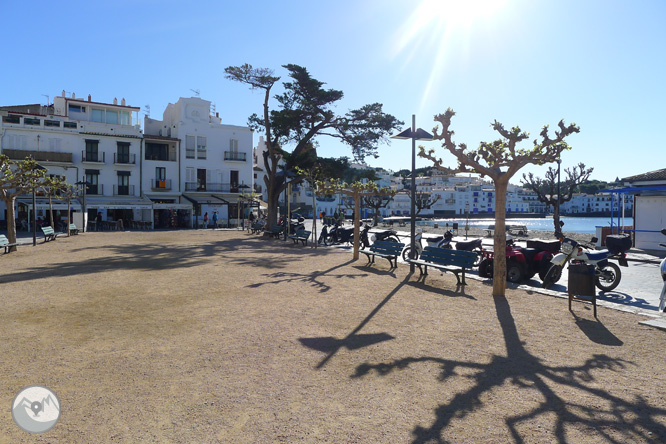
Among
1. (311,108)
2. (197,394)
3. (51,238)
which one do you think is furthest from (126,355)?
(311,108)

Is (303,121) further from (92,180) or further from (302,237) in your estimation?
(92,180)

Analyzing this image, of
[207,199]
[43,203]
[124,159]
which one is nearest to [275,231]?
[43,203]

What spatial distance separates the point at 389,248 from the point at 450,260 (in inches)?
98.7

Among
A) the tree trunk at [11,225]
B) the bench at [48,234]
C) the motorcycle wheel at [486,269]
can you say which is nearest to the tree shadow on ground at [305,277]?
the motorcycle wheel at [486,269]

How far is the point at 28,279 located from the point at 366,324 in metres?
8.01

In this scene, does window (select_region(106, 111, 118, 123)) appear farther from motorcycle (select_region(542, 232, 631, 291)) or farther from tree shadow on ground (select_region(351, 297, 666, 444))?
tree shadow on ground (select_region(351, 297, 666, 444))

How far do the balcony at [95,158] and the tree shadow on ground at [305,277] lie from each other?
32.1m

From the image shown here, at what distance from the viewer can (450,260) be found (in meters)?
9.44

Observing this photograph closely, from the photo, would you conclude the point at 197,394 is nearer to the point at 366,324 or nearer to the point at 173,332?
the point at 173,332

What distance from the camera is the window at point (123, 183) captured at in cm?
3772

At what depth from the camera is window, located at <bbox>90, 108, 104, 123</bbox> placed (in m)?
39.8

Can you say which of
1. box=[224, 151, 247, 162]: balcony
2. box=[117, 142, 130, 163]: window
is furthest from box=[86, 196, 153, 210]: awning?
box=[224, 151, 247, 162]: balcony

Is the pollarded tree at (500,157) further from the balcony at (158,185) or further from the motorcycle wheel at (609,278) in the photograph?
the balcony at (158,185)

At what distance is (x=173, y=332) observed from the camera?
5.62 meters
